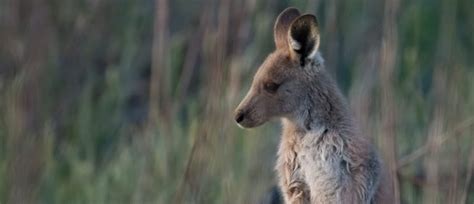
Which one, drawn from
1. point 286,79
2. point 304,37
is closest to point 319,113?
point 286,79

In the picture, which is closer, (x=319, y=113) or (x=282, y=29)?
(x=319, y=113)

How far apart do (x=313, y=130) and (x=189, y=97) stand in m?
3.20

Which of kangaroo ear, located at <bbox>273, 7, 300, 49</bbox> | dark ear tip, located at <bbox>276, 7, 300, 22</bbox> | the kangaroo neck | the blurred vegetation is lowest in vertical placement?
the blurred vegetation

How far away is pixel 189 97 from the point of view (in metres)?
8.84

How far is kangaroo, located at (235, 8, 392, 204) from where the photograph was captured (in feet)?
18.5

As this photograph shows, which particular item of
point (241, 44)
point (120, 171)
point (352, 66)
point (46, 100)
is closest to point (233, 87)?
point (241, 44)

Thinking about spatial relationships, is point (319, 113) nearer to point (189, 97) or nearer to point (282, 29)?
point (282, 29)

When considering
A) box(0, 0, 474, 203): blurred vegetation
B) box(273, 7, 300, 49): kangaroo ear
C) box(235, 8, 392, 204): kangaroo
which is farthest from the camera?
box(0, 0, 474, 203): blurred vegetation

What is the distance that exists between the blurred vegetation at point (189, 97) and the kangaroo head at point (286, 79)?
441 mm

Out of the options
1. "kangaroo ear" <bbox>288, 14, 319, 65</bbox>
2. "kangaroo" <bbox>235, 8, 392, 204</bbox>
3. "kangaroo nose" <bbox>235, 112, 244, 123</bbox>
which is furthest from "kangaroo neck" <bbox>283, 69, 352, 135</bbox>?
"kangaroo nose" <bbox>235, 112, 244, 123</bbox>

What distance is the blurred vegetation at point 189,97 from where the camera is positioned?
6.35 metres

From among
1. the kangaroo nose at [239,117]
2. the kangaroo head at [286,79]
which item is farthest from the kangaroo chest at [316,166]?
the kangaroo nose at [239,117]

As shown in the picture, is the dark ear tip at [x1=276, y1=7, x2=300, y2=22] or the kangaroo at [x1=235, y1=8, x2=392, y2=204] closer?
the kangaroo at [x1=235, y1=8, x2=392, y2=204]

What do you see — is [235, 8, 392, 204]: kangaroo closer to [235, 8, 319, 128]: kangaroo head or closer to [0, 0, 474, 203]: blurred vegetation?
[235, 8, 319, 128]: kangaroo head
